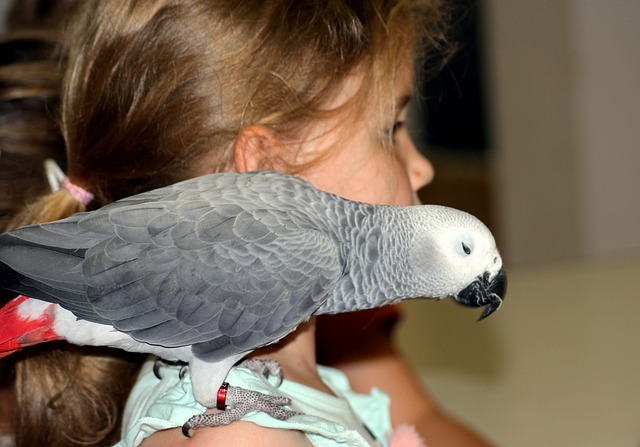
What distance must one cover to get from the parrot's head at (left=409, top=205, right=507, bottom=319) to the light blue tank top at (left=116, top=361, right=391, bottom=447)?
Result: 18 centimetres

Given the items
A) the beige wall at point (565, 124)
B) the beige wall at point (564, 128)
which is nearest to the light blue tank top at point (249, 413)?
the beige wall at point (564, 128)

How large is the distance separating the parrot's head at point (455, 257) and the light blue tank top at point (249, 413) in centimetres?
18

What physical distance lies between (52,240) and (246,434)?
272 millimetres

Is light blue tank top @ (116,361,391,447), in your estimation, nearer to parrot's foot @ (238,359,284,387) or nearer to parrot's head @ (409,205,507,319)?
parrot's foot @ (238,359,284,387)

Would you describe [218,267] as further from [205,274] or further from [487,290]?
[487,290]

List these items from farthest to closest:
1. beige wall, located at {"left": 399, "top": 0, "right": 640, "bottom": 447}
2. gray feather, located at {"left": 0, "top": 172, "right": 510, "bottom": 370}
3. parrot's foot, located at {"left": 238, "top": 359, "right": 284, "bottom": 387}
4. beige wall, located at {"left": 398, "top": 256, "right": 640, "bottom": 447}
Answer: beige wall, located at {"left": 399, "top": 0, "right": 640, "bottom": 447}
beige wall, located at {"left": 398, "top": 256, "right": 640, "bottom": 447}
parrot's foot, located at {"left": 238, "top": 359, "right": 284, "bottom": 387}
gray feather, located at {"left": 0, "top": 172, "right": 510, "bottom": 370}

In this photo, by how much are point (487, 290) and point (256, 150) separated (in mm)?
329

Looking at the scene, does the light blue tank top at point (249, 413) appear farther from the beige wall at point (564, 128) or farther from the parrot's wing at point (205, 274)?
the beige wall at point (564, 128)

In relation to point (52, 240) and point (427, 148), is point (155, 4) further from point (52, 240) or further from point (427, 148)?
point (427, 148)

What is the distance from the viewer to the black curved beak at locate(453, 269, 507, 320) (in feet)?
2.59

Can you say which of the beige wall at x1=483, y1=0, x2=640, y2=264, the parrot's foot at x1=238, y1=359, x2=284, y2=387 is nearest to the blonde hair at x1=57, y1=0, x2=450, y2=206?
the parrot's foot at x1=238, y1=359, x2=284, y2=387

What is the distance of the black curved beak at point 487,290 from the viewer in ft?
2.59

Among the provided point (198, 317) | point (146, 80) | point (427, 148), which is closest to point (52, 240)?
point (198, 317)

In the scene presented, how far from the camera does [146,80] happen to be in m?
0.90
